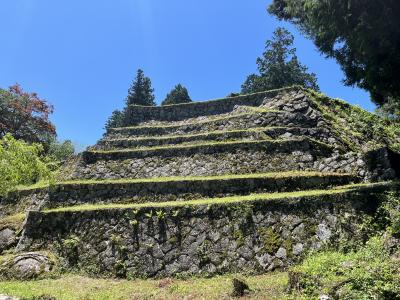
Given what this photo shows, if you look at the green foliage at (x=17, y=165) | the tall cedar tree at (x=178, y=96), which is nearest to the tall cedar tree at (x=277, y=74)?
the tall cedar tree at (x=178, y=96)

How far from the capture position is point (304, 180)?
14.1m

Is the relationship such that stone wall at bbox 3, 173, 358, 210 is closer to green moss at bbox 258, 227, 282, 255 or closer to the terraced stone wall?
green moss at bbox 258, 227, 282, 255

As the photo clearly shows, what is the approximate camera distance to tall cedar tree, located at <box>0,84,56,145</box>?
36.5m

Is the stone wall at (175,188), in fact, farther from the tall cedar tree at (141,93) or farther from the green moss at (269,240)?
the tall cedar tree at (141,93)

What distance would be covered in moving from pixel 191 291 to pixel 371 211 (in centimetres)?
567

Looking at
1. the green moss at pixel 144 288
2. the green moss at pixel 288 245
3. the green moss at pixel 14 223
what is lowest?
the green moss at pixel 144 288

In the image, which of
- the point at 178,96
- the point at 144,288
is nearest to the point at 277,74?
the point at 178,96

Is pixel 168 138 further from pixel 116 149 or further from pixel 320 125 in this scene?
pixel 320 125

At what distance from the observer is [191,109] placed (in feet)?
92.0

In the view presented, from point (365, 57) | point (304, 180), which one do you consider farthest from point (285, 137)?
point (365, 57)

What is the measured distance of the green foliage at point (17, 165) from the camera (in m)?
15.3

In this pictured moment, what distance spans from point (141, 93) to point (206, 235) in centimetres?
4070

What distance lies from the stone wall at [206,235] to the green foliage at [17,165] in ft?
9.48

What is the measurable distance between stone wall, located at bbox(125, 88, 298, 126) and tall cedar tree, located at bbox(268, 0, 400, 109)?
12.3 m
